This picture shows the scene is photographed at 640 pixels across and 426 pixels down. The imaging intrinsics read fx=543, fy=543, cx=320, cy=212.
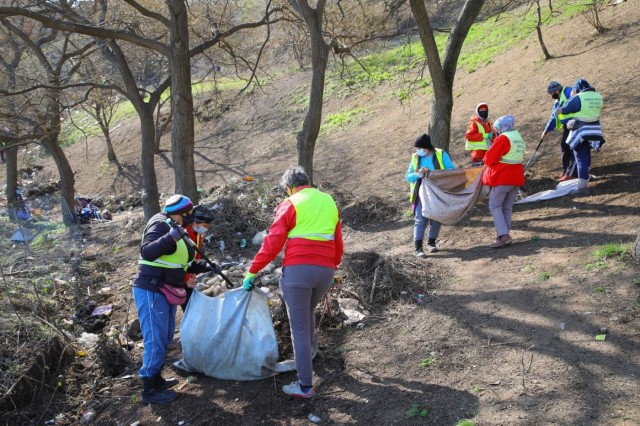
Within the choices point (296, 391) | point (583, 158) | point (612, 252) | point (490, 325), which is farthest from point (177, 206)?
point (583, 158)

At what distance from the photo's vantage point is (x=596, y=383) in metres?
3.58

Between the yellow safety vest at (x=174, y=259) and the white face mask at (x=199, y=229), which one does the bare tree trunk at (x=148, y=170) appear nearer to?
the white face mask at (x=199, y=229)

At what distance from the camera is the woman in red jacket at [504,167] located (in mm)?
6293

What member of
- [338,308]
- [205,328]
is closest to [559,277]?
[338,308]

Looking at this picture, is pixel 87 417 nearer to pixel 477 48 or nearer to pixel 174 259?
pixel 174 259

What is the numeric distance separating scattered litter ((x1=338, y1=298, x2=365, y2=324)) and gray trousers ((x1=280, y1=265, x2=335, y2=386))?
1.22m

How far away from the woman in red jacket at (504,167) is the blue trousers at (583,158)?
161 cm

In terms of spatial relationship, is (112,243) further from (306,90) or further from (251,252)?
(306,90)

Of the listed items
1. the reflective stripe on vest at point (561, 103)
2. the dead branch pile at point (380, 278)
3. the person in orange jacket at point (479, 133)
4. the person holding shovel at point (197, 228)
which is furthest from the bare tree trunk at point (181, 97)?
the reflective stripe on vest at point (561, 103)

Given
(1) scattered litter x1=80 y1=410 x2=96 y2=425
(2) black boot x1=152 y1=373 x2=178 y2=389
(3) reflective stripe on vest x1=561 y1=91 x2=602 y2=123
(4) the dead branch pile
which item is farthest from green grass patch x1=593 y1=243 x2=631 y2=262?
(1) scattered litter x1=80 y1=410 x2=96 y2=425

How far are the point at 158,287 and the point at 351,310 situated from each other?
188 centimetres

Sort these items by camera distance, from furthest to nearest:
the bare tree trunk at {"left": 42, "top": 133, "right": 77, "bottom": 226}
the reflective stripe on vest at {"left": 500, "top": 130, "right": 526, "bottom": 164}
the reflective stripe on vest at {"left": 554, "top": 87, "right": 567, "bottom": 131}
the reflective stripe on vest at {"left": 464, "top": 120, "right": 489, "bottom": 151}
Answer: the bare tree trunk at {"left": 42, "top": 133, "right": 77, "bottom": 226}, the reflective stripe on vest at {"left": 464, "top": 120, "right": 489, "bottom": 151}, the reflective stripe on vest at {"left": 554, "top": 87, "right": 567, "bottom": 131}, the reflective stripe on vest at {"left": 500, "top": 130, "right": 526, "bottom": 164}

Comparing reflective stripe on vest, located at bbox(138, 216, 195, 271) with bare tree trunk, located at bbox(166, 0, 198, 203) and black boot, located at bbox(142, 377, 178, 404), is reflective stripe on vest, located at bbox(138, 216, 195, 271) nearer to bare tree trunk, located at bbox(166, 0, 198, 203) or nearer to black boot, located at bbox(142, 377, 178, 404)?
black boot, located at bbox(142, 377, 178, 404)

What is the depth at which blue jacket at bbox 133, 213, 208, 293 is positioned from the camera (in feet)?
13.5
